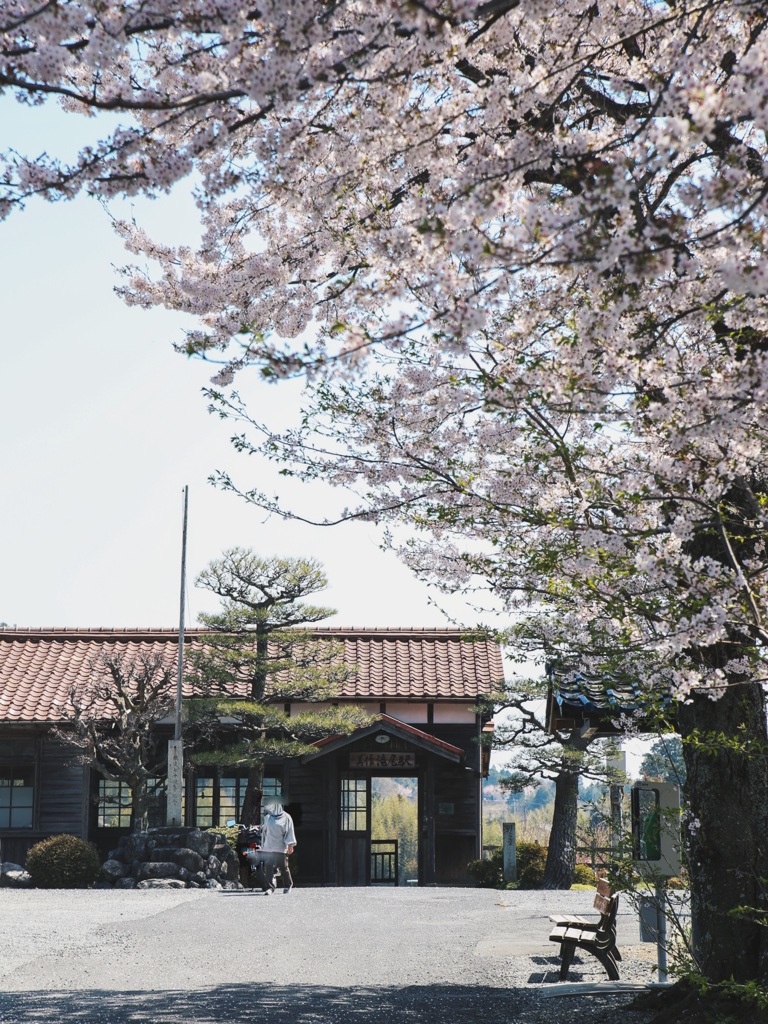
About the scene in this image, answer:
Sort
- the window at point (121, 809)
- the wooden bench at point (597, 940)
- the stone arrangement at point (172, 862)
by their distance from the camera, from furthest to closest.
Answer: the window at point (121, 809) → the stone arrangement at point (172, 862) → the wooden bench at point (597, 940)

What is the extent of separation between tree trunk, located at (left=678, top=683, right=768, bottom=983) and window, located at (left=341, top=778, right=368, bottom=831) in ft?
53.8

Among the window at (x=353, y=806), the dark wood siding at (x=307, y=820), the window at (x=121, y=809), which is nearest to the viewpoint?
the dark wood siding at (x=307, y=820)

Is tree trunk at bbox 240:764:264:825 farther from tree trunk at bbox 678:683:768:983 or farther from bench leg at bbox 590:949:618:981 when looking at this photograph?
tree trunk at bbox 678:683:768:983

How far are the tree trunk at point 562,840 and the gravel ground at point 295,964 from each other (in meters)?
4.69

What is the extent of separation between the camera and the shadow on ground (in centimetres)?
698

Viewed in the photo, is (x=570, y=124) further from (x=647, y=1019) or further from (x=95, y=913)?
(x=95, y=913)

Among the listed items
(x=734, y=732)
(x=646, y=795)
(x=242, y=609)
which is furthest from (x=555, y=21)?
(x=242, y=609)

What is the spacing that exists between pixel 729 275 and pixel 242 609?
19118 mm

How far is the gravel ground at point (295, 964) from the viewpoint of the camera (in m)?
7.30

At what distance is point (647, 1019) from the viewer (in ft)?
23.0

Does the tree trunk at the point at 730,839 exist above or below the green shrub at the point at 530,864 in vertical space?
above

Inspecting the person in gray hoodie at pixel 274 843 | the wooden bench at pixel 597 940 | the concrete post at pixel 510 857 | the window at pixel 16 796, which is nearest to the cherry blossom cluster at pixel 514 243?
the wooden bench at pixel 597 940

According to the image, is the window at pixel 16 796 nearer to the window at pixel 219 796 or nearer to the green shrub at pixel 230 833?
the window at pixel 219 796

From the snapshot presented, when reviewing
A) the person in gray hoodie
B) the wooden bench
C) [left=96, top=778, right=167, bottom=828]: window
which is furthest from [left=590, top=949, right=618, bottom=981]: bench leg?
[left=96, top=778, right=167, bottom=828]: window
